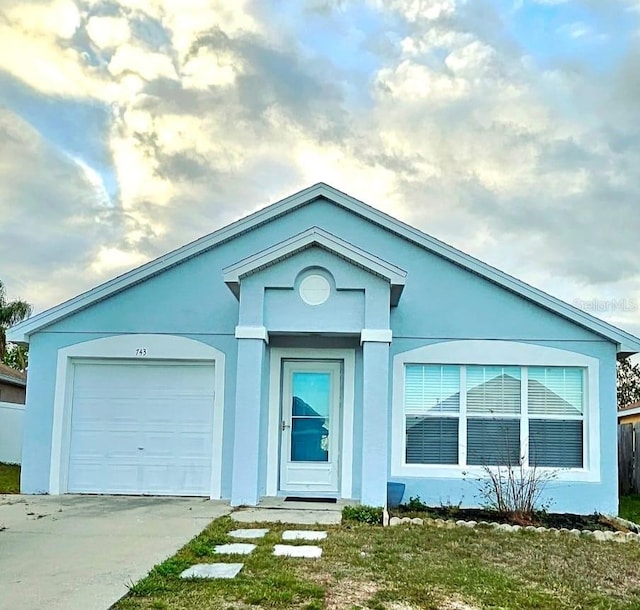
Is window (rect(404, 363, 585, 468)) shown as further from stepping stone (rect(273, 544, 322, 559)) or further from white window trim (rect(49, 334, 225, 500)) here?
stepping stone (rect(273, 544, 322, 559))

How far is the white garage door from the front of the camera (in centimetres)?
1229

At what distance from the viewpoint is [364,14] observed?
41.3 ft

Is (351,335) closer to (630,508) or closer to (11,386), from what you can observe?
(630,508)

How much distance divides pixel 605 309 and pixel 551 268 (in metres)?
3.66

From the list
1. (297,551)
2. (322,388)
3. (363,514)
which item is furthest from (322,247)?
(297,551)

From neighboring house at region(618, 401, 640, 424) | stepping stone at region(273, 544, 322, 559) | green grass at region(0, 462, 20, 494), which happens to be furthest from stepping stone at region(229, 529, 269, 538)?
neighboring house at region(618, 401, 640, 424)

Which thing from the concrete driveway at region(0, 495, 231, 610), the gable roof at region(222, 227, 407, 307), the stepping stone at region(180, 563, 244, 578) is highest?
the gable roof at region(222, 227, 407, 307)

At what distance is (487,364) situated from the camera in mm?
12180

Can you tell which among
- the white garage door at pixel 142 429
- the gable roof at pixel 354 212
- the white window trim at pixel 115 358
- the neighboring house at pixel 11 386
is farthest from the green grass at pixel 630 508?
the neighboring house at pixel 11 386

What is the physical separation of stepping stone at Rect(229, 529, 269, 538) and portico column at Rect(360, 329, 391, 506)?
2.23 metres

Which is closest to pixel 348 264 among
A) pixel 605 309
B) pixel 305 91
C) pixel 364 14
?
pixel 364 14

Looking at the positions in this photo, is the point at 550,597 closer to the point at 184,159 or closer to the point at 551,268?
the point at 184,159

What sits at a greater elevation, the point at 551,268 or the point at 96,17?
the point at 96,17

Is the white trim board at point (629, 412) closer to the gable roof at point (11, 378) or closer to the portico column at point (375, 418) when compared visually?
the portico column at point (375, 418)
